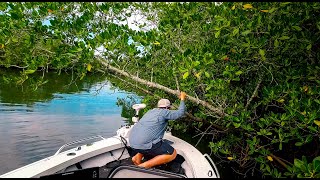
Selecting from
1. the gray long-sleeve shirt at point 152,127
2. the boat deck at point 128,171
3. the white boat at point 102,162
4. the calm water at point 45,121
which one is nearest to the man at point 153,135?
the gray long-sleeve shirt at point 152,127

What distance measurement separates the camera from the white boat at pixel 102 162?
14.8ft

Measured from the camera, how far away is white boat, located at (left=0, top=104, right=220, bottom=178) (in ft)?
14.8

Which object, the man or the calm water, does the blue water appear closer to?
the calm water

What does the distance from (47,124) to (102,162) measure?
9.50 m

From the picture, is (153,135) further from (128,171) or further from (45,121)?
(45,121)

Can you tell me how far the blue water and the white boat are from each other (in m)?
1.46

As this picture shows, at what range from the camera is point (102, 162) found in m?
6.12

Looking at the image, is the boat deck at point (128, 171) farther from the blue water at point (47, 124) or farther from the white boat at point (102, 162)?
the blue water at point (47, 124)

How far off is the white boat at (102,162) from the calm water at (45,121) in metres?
1.39

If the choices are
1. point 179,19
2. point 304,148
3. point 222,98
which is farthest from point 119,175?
point 304,148

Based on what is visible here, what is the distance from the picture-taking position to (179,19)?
5.84 metres

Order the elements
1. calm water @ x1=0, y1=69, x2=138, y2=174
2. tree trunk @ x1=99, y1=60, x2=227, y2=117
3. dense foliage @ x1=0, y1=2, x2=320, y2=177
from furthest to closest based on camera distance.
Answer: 1. calm water @ x1=0, y1=69, x2=138, y2=174
2. tree trunk @ x1=99, y1=60, x2=227, y2=117
3. dense foliage @ x1=0, y1=2, x2=320, y2=177

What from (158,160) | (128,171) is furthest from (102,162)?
(128,171)

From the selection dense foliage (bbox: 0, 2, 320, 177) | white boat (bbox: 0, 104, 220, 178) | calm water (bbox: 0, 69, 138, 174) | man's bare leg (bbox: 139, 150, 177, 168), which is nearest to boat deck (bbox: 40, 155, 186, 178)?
white boat (bbox: 0, 104, 220, 178)
